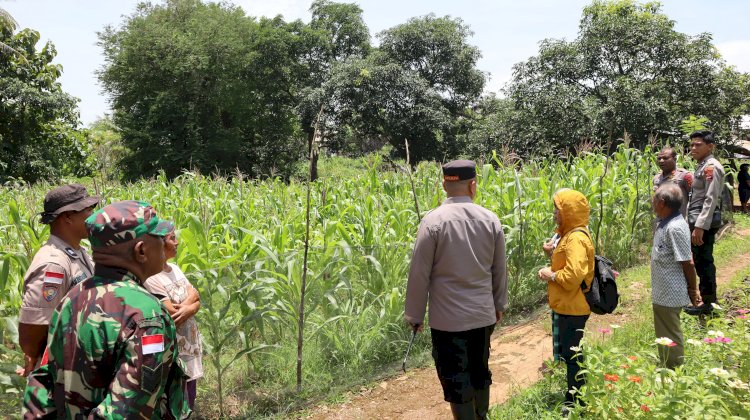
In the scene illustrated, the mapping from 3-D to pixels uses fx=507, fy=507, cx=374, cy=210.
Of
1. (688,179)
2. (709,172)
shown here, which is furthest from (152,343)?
(688,179)

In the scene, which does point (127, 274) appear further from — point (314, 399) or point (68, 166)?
point (68, 166)

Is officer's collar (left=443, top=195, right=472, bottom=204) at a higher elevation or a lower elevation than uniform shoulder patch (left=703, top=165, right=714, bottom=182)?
higher

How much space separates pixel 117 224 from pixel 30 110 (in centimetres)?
1928

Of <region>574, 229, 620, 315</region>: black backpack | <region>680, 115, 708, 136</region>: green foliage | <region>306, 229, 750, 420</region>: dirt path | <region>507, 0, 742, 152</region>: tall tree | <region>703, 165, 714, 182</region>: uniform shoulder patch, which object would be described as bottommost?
<region>306, 229, 750, 420</region>: dirt path

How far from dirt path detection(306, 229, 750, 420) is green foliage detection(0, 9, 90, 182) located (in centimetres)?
1682

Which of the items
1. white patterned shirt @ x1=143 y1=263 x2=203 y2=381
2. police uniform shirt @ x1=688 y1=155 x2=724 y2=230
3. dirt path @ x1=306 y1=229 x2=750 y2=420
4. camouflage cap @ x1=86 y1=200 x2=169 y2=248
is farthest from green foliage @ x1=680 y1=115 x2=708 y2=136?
camouflage cap @ x1=86 y1=200 x2=169 y2=248

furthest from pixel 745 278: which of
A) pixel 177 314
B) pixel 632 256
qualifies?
pixel 177 314

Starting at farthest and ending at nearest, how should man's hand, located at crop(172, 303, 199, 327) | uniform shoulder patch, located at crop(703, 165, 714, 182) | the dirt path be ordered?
uniform shoulder patch, located at crop(703, 165, 714, 182)
the dirt path
man's hand, located at crop(172, 303, 199, 327)

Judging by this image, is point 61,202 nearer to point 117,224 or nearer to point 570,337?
point 117,224

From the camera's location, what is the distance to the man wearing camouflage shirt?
4.38 m

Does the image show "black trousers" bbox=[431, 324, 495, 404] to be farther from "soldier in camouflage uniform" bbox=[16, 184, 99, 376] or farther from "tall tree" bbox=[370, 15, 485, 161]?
"tall tree" bbox=[370, 15, 485, 161]

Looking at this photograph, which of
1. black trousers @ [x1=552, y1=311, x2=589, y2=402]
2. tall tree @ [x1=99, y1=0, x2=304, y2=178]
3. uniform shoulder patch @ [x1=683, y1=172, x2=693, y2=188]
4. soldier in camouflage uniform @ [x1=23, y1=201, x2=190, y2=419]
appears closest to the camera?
soldier in camouflage uniform @ [x1=23, y1=201, x2=190, y2=419]

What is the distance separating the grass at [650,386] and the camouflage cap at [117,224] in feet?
6.92

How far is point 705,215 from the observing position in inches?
173
